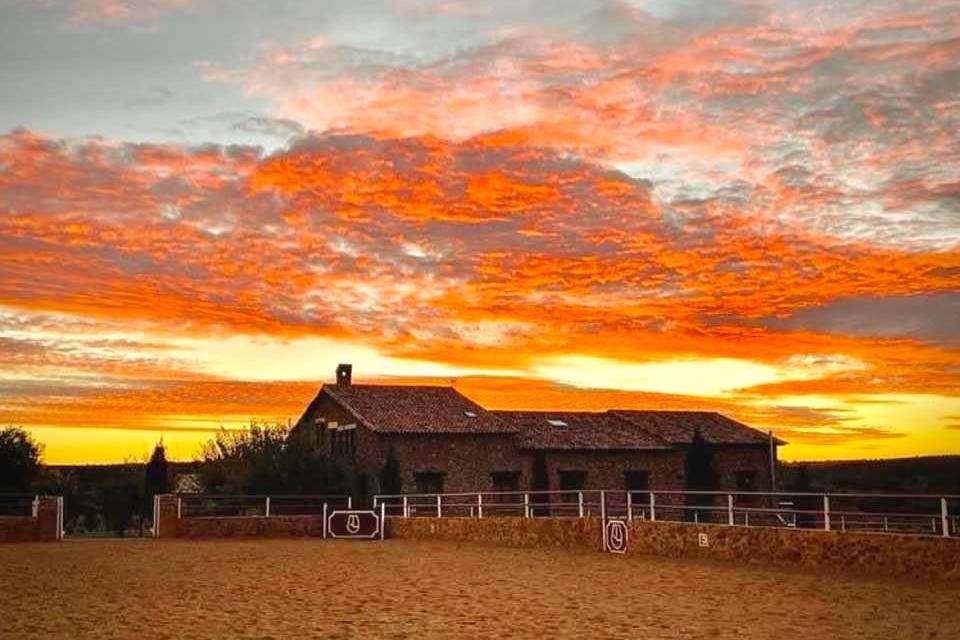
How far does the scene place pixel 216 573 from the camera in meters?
19.1

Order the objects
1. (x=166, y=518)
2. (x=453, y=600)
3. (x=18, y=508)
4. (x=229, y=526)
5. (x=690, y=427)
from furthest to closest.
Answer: (x=690, y=427) < (x=18, y=508) < (x=229, y=526) < (x=166, y=518) < (x=453, y=600)

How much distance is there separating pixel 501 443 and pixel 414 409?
4070 mm

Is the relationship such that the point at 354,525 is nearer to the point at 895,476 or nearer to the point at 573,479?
the point at 573,479

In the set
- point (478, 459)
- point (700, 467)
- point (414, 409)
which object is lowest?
point (700, 467)

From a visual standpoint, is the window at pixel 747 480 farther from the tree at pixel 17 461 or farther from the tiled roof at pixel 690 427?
the tree at pixel 17 461

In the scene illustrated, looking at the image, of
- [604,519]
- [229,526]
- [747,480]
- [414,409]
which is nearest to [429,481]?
[414,409]

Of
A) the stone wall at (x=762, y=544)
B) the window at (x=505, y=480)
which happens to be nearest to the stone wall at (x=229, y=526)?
the stone wall at (x=762, y=544)

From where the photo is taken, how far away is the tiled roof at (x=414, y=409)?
44312 millimetres

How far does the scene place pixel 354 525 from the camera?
108 ft

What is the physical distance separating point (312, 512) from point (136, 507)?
14.4m

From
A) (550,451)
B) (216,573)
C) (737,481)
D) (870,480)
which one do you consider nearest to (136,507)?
(550,451)

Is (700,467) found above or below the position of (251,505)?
above

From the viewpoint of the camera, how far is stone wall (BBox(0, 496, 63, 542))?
30.3 meters

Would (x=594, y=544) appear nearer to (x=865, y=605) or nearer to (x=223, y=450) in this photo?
(x=865, y=605)
